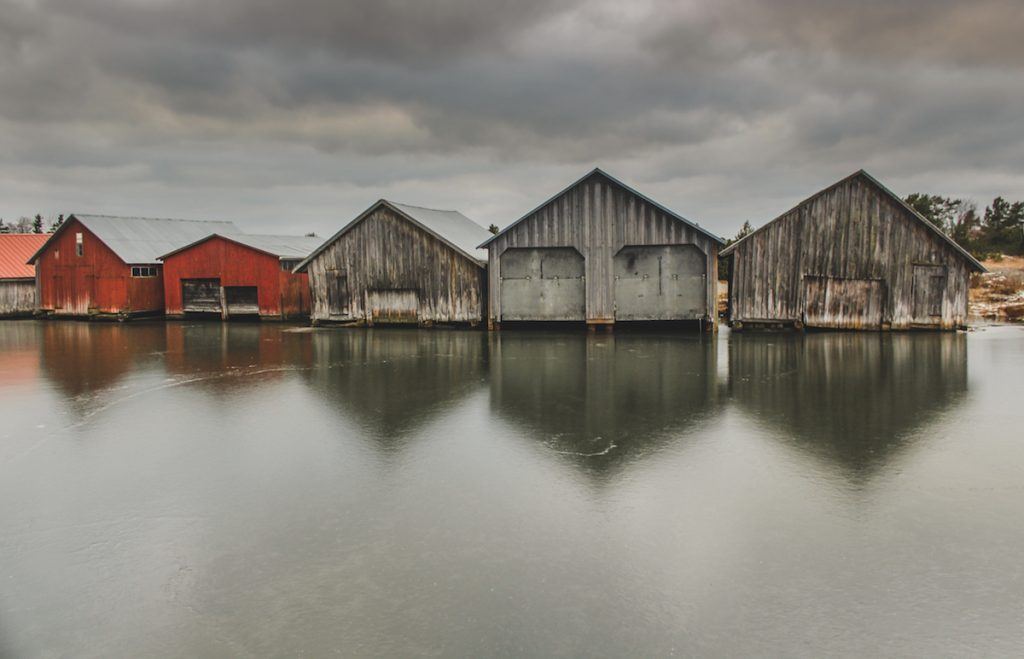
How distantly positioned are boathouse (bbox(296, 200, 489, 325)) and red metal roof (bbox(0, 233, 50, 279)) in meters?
23.7

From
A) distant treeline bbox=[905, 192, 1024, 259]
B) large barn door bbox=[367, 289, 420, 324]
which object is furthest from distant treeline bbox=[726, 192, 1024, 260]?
large barn door bbox=[367, 289, 420, 324]

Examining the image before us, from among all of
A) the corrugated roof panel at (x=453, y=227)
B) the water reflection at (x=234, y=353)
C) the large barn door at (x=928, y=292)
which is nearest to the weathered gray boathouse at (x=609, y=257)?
the corrugated roof panel at (x=453, y=227)

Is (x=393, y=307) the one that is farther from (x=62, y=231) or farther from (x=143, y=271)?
(x=62, y=231)

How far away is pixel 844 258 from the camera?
92.3 feet

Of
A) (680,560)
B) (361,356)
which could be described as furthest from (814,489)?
(361,356)

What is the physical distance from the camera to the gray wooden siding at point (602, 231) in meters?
28.0

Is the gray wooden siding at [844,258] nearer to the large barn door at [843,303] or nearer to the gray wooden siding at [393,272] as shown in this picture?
the large barn door at [843,303]

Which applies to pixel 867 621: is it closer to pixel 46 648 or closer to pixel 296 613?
pixel 296 613

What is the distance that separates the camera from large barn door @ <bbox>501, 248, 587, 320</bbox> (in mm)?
29562

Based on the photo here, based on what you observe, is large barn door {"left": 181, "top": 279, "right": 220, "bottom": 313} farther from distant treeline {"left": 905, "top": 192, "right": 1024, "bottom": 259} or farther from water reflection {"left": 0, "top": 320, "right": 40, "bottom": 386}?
distant treeline {"left": 905, "top": 192, "right": 1024, "bottom": 259}

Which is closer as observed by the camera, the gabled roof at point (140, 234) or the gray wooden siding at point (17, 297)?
the gabled roof at point (140, 234)

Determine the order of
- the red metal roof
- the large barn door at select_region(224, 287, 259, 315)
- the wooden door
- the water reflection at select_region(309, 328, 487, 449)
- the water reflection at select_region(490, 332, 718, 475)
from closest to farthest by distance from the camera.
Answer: the water reflection at select_region(490, 332, 718, 475) → the water reflection at select_region(309, 328, 487, 449) → the wooden door → the large barn door at select_region(224, 287, 259, 315) → the red metal roof

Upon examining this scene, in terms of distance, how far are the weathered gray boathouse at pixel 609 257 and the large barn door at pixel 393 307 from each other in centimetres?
459

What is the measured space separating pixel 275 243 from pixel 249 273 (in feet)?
14.9
